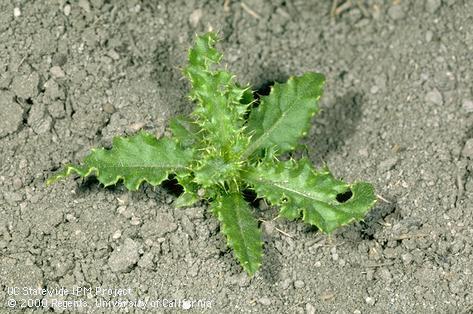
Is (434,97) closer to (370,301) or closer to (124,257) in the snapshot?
(370,301)

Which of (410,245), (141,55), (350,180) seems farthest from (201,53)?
(410,245)

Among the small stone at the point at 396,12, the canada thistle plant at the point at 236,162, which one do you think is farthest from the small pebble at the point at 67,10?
the small stone at the point at 396,12

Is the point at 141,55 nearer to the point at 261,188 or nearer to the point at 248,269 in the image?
the point at 261,188

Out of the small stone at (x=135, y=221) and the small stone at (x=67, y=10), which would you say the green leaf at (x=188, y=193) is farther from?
the small stone at (x=67, y=10)

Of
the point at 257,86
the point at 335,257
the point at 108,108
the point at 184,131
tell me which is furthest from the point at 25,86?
the point at 335,257

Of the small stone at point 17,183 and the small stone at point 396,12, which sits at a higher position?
the small stone at point 396,12

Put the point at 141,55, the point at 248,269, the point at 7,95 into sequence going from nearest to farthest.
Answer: the point at 248,269 < the point at 7,95 < the point at 141,55

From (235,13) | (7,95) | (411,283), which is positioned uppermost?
(235,13)
